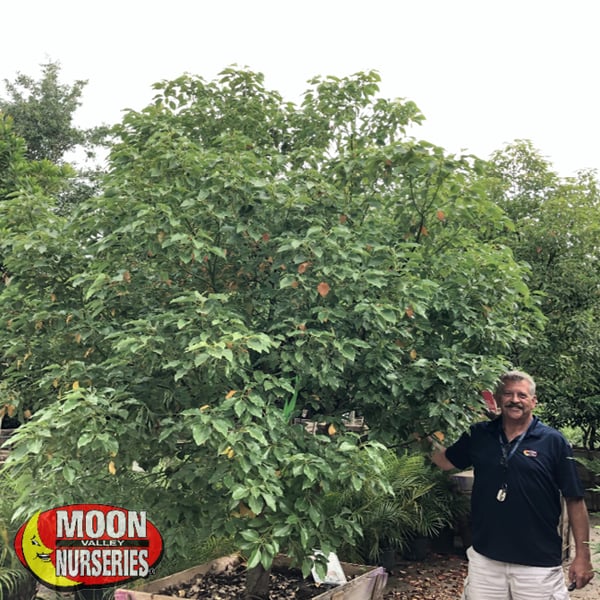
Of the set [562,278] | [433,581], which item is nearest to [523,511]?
[433,581]

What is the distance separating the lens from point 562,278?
8.88m

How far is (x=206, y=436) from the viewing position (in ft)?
11.7

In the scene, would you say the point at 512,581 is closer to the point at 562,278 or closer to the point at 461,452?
the point at 461,452

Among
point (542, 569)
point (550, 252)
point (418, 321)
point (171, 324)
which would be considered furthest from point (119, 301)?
point (550, 252)

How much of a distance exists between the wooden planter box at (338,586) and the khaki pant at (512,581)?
1.25 meters

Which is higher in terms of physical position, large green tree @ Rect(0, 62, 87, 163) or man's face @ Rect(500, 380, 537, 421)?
large green tree @ Rect(0, 62, 87, 163)

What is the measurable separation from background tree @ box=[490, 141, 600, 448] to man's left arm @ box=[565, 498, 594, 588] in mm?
4680

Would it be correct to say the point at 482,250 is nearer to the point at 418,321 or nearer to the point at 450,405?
the point at 418,321

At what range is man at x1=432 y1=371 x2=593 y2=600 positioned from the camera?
3.72m

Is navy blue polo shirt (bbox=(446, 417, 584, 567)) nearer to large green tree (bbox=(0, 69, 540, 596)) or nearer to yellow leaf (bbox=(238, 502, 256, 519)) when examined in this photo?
large green tree (bbox=(0, 69, 540, 596))

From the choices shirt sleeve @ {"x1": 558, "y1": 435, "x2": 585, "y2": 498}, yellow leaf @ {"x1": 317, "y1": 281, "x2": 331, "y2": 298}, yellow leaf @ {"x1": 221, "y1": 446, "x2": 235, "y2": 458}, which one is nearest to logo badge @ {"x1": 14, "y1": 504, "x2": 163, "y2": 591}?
yellow leaf @ {"x1": 221, "y1": 446, "x2": 235, "y2": 458}

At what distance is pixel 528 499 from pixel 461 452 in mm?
609

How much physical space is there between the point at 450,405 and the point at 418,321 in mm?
613

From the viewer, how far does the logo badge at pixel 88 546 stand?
4469 millimetres
